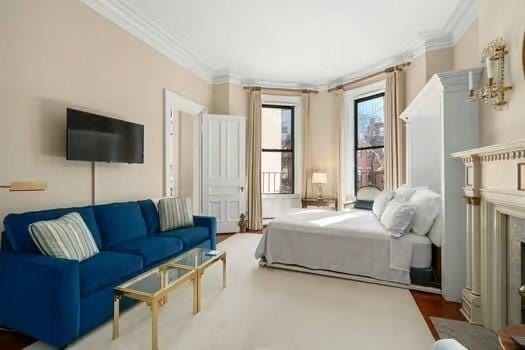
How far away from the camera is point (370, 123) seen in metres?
5.65

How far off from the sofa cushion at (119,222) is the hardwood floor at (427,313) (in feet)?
2.96

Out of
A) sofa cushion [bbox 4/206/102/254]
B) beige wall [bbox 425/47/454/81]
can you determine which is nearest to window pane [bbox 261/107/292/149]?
beige wall [bbox 425/47/454/81]

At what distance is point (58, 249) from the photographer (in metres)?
2.09

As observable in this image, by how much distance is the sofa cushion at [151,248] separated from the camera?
2.69 meters

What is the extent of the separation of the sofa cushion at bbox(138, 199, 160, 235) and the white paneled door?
1.73 m

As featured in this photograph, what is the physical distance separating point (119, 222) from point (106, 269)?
2.89 feet

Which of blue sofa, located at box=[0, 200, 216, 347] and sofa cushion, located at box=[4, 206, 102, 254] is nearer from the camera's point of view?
blue sofa, located at box=[0, 200, 216, 347]

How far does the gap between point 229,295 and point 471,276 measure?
7.29ft

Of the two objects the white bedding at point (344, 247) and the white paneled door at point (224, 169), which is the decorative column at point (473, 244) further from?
the white paneled door at point (224, 169)

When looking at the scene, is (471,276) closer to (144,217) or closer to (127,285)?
(127,285)

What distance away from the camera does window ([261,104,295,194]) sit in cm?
638

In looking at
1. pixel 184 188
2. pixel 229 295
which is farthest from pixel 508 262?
pixel 184 188

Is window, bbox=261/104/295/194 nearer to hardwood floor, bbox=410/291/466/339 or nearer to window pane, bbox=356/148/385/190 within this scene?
window pane, bbox=356/148/385/190

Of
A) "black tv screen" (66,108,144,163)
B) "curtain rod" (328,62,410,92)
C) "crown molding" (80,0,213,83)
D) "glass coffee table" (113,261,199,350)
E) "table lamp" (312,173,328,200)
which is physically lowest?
"glass coffee table" (113,261,199,350)
